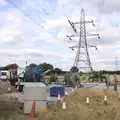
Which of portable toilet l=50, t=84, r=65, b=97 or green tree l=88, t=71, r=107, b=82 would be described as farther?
green tree l=88, t=71, r=107, b=82

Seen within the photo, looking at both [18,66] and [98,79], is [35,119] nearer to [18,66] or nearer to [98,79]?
[18,66]

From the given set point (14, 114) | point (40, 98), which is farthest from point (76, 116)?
point (14, 114)

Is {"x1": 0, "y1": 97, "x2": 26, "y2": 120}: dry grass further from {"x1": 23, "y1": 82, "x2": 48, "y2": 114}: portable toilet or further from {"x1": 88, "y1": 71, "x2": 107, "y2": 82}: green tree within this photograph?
{"x1": 88, "y1": 71, "x2": 107, "y2": 82}: green tree

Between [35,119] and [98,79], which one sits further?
[98,79]

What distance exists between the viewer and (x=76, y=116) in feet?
67.1

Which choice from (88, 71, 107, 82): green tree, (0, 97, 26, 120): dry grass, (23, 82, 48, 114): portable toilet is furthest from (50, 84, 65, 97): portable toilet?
(88, 71, 107, 82): green tree

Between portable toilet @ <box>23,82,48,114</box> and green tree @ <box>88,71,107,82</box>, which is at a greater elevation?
green tree @ <box>88,71,107,82</box>

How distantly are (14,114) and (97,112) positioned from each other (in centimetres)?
432

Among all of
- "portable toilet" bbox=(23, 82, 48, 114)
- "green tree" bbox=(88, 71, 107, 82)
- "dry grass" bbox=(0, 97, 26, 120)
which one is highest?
"green tree" bbox=(88, 71, 107, 82)

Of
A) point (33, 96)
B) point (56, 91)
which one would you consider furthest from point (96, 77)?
point (33, 96)

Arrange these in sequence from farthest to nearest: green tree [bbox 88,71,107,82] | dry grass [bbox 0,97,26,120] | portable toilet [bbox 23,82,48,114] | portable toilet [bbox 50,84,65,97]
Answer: green tree [bbox 88,71,107,82] < portable toilet [bbox 50,84,65,97] < portable toilet [bbox 23,82,48,114] < dry grass [bbox 0,97,26,120]

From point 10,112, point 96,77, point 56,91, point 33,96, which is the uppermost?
point 96,77

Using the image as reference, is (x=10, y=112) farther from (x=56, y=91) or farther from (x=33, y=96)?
(x=56, y=91)

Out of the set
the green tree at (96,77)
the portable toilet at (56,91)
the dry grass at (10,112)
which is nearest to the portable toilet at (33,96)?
the dry grass at (10,112)
